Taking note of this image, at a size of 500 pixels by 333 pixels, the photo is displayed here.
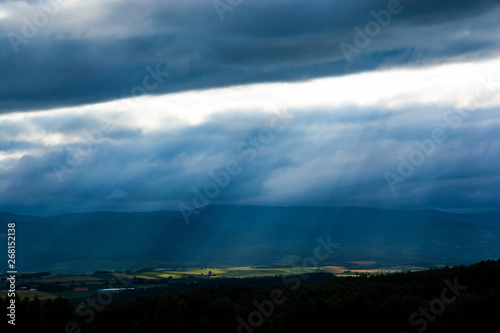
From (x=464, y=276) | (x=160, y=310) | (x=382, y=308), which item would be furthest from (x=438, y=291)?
(x=160, y=310)

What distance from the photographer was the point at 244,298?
464ft

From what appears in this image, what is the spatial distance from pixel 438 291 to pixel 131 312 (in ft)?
183

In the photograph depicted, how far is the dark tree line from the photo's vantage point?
89375 millimetres

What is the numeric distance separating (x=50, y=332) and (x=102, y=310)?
117 feet

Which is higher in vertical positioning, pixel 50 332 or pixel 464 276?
pixel 464 276

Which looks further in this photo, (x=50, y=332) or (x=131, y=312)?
(x=131, y=312)

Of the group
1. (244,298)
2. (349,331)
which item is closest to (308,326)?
(349,331)

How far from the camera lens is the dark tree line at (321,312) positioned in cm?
8938

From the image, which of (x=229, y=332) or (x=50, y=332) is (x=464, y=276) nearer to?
(x=229, y=332)

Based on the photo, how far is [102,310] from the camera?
437 ft

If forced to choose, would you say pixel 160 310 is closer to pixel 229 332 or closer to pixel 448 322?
pixel 229 332

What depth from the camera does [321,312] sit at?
9638cm

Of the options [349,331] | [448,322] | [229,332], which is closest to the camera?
[448,322]

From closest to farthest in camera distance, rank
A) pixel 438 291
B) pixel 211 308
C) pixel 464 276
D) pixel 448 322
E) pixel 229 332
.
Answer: pixel 448 322, pixel 229 332, pixel 211 308, pixel 438 291, pixel 464 276
